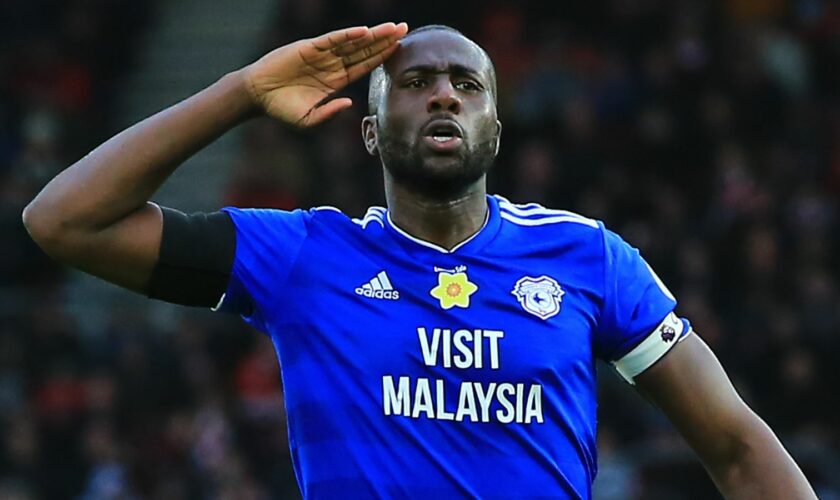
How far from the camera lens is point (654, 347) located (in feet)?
14.7

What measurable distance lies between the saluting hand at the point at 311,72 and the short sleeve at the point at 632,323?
2.88 feet

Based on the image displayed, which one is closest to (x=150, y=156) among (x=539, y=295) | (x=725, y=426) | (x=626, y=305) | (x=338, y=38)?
(x=338, y=38)

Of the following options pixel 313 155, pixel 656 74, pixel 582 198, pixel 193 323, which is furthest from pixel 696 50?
pixel 193 323

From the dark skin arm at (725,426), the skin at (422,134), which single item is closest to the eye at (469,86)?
the skin at (422,134)

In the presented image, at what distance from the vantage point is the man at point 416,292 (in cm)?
430

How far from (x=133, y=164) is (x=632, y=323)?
55.5 inches

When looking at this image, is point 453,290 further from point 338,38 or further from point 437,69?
point 338,38

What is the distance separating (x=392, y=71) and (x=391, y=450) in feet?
3.54

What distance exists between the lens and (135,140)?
4.34 metres

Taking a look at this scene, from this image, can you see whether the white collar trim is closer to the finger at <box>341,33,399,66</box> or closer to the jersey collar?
the jersey collar

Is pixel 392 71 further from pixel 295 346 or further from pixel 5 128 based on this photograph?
pixel 5 128

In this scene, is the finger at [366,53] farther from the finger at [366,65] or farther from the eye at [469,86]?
the eye at [469,86]

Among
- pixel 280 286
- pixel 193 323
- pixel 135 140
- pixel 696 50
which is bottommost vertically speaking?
pixel 193 323

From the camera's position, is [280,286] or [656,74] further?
[656,74]
